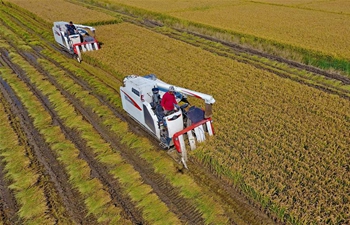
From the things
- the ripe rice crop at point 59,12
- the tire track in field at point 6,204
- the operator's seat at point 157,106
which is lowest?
the tire track in field at point 6,204

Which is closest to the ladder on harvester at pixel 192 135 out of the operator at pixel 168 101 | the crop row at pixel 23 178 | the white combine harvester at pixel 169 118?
the white combine harvester at pixel 169 118

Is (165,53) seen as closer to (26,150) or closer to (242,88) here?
(242,88)

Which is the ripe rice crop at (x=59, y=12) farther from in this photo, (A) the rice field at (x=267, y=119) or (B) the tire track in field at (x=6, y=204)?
(B) the tire track in field at (x=6, y=204)

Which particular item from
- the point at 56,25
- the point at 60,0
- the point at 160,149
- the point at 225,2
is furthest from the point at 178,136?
the point at 60,0

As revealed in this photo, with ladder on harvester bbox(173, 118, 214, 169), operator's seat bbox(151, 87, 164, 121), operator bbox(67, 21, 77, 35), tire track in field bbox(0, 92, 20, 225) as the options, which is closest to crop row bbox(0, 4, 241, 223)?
ladder on harvester bbox(173, 118, 214, 169)

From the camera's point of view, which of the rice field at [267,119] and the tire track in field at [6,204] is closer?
the tire track in field at [6,204]

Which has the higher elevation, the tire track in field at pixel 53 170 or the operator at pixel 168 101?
the operator at pixel 168 101

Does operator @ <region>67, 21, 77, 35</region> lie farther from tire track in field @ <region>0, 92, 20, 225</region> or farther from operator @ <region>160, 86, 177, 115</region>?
operator @ <region>160, 86, 177, 115</region>

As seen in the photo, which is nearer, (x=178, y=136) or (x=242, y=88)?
(x=178, y=136)
